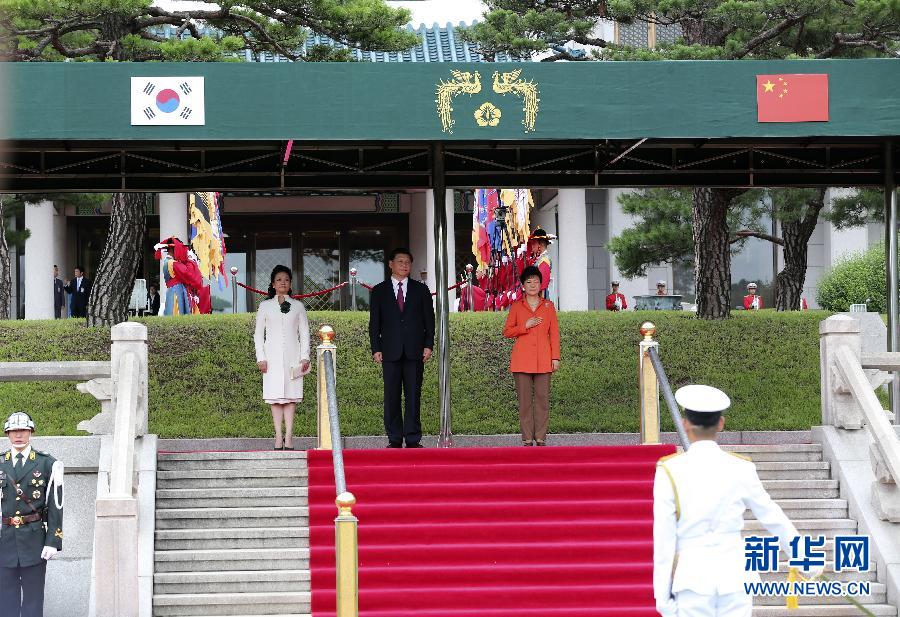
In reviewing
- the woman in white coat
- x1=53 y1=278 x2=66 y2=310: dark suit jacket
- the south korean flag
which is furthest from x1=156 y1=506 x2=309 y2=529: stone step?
x1=53 y1=278 x2=66 y2=310: dark suit jacket

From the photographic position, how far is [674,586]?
616 centimetres

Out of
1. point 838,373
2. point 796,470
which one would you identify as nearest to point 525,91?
point 838,373

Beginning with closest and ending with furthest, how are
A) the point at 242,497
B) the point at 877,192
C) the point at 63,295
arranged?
the point at 242,497, the point at 877,192, the point at 63,295

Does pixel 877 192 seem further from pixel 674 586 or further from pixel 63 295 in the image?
pixel 63 295

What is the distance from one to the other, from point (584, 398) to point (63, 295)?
18604mm

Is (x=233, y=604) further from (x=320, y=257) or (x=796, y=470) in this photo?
(x=320, y=257)

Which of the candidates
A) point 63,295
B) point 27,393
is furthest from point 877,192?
point 63,295

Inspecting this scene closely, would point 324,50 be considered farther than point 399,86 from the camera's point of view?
Yes

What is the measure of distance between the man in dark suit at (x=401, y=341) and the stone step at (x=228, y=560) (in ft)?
8.24

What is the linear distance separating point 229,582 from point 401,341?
11.3 feet

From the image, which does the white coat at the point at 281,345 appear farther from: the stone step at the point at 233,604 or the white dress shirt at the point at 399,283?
the stone step at the point at 233,604

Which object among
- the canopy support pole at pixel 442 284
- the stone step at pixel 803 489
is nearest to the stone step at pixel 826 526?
the stone step at pixel 803 489

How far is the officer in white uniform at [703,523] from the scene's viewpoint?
6.14 metres

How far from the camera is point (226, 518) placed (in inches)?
440
